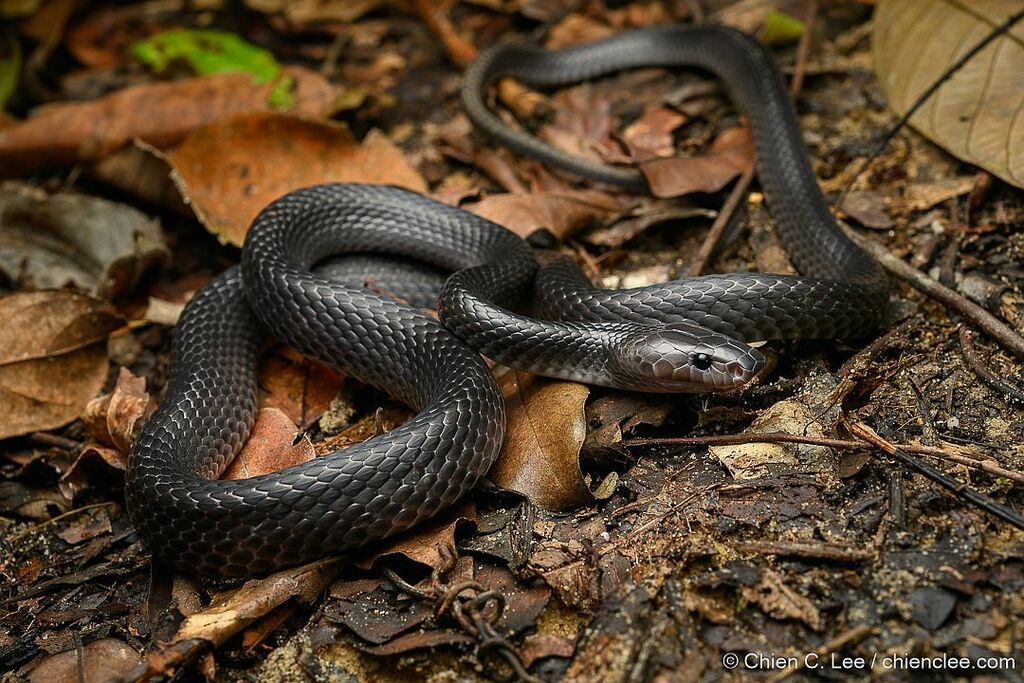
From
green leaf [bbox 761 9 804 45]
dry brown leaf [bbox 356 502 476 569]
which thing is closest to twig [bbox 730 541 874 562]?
dry brown leaf [bbox 356 502 476 569]

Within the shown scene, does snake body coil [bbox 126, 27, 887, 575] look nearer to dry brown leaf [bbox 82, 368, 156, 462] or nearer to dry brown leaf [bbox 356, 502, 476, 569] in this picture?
dry brown leaf [bbox 356, 502, 476, 569]

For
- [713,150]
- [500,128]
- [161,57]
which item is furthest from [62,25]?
[713,150]

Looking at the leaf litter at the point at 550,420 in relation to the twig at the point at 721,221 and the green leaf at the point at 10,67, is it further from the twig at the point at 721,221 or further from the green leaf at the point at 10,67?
the green leaf at the point at 10,67

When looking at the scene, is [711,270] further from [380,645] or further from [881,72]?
[380,645]

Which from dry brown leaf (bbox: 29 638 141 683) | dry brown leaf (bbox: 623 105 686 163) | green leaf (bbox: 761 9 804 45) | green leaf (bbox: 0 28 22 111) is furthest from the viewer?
green leaf (bbox: 0 28 22 111)

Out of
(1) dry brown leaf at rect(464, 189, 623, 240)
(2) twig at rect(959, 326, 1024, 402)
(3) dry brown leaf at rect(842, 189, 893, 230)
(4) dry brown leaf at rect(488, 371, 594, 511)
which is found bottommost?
(4) dry brown leaf at rect(488, 371, 594, 511)

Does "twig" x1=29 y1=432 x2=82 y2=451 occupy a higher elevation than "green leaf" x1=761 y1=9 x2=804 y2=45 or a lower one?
lower
